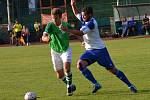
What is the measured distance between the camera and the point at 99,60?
1225cm

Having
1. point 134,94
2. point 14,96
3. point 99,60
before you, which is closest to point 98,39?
point 99,60

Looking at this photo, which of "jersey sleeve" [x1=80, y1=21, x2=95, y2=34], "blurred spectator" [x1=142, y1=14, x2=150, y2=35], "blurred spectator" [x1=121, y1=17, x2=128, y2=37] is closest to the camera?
"jersey sleeve" [x1=80, y1=21, x2=95, y2=34]

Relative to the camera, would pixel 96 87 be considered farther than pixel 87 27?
Yes

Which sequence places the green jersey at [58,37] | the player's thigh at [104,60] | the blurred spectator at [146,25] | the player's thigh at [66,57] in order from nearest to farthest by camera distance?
the player's thigh at [104,60]
the player's thigh at [66,57]
the green jersey at [58,37]
the blurred spectator at [146,25]

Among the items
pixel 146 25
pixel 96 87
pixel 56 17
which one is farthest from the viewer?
pixel 146 25

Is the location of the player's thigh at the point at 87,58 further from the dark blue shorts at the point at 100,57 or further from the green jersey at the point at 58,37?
the green jersey at the point at 58,37

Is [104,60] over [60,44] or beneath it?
beneath

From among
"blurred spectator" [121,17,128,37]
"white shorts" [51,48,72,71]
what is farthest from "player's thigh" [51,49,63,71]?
"blurred spectator" [121,17,128,37]

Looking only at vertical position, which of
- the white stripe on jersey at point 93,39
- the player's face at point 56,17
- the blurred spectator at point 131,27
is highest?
the player's face at point 56,17

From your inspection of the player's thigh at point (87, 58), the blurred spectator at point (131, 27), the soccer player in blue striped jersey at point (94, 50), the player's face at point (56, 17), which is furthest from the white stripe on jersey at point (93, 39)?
the blurred spectator at point (131, 27)

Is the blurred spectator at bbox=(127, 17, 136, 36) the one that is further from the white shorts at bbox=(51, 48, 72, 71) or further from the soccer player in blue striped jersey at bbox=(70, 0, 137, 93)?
the soccer player in blue striped jersey at bbox=(70, 0, 137, 93)

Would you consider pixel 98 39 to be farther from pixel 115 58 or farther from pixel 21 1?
pixel 21 1

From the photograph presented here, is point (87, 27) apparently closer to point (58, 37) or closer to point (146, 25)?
point (58, 37)

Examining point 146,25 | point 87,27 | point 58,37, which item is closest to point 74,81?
point 58,37
